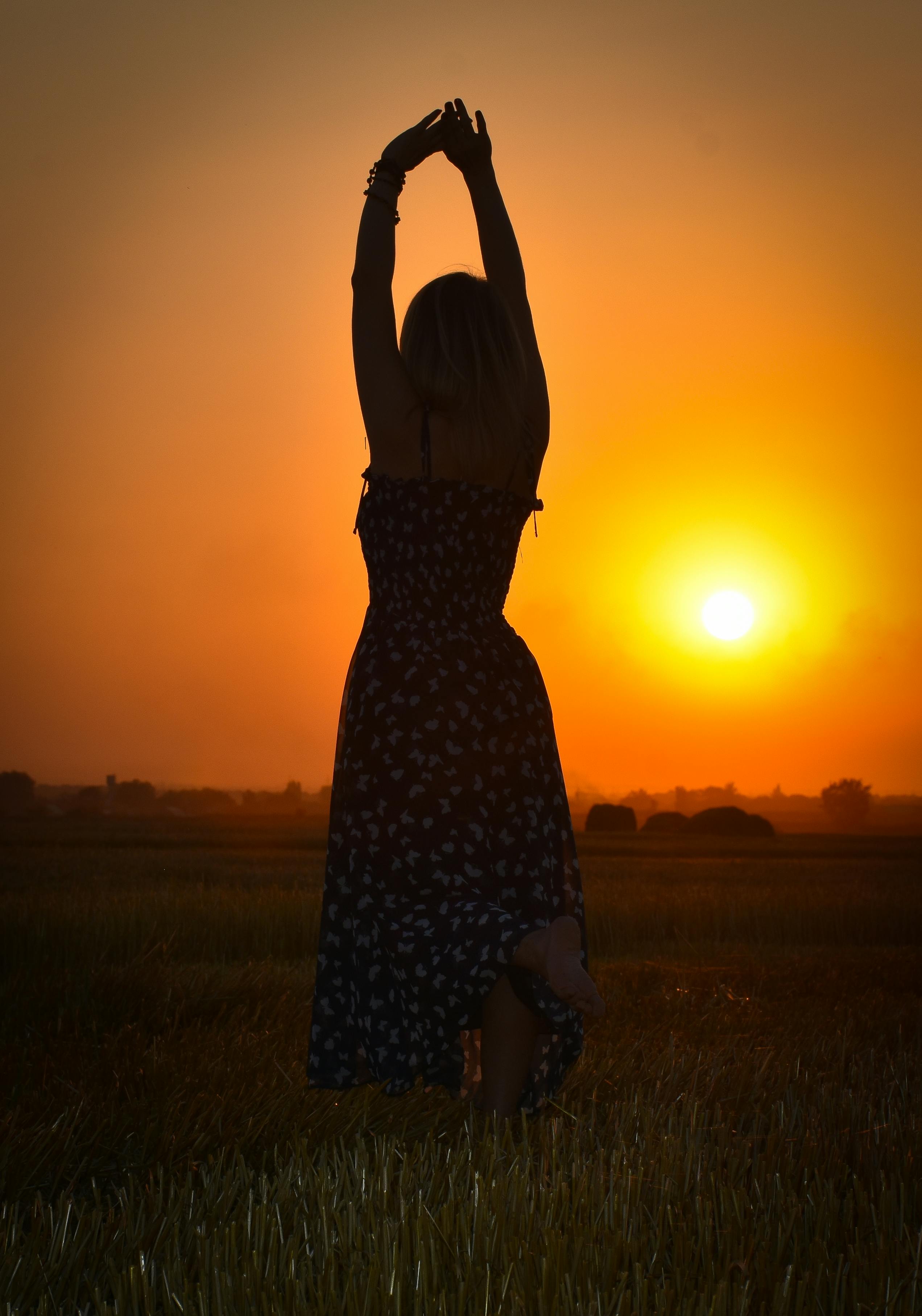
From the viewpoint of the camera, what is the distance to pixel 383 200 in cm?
265

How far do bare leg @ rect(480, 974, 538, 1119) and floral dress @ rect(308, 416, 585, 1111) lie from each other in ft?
0.12

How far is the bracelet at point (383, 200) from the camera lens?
265 cm

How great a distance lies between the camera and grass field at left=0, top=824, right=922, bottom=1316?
158cm

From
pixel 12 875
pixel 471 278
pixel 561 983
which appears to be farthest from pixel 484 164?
pixel 12 875

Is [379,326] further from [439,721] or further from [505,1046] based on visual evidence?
[505,1046]

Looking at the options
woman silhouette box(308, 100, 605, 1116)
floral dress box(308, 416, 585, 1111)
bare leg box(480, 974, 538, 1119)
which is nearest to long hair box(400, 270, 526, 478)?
woman silhouette box(308, 100, 605, 1116)

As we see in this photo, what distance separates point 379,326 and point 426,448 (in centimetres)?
30

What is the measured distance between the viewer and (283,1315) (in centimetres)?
149

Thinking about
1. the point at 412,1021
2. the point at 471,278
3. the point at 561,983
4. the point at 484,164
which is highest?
the point at 484,164

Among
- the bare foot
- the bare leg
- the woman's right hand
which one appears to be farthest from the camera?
the woman's right hand

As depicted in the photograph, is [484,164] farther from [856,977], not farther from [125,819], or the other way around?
[125,819]

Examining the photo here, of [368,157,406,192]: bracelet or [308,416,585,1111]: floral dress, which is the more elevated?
[368,157,406,192]: bracelet

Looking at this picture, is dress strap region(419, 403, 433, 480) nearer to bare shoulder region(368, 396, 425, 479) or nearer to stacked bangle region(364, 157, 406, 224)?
bare shoulder region(368, 396, 425, 479)

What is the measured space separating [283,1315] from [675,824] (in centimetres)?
4194
